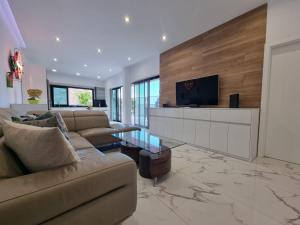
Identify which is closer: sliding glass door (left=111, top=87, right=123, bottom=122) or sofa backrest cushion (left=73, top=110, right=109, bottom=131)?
sofa backrest cushion (left=73, top=110, right=109, bottom=131)

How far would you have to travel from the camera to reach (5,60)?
3207mm

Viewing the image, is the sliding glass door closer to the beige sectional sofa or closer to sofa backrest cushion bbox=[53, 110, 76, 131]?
sofa backrest cushion bbox=[53, 110, 76, 131]

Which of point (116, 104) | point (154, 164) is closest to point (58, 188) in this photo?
point (154, 164)

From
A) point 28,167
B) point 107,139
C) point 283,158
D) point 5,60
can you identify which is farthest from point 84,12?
point 283,158

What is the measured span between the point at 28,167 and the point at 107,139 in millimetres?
2012

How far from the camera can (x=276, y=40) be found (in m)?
2.48

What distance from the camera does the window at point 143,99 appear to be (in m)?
5.68

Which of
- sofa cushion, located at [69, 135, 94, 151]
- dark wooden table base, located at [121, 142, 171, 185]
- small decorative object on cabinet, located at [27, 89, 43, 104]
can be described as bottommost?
dark wooden table base, located at [121, 142, 171, 185]

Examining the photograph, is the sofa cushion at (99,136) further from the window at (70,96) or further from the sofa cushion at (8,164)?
the window at (70,96)

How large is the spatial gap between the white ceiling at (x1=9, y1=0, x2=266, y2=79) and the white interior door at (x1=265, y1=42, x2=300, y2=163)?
105cm

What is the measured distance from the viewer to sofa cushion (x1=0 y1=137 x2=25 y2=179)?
868 mm

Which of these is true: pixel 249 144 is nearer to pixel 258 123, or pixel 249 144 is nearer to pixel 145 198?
pixel 258 123

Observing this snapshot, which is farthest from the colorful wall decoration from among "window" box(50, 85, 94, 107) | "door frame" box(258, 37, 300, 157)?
"door frame" box(258, 37, 300, 157)

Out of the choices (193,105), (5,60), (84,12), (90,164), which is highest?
(84,12)
